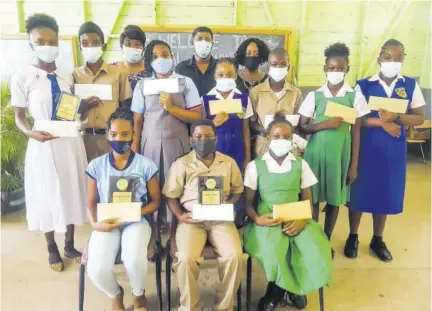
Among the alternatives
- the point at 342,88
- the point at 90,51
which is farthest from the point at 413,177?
the point at 90,51

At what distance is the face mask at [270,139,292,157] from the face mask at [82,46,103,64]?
1.37 metres

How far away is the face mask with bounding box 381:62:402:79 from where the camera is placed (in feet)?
8.70

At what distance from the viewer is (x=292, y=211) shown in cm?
219

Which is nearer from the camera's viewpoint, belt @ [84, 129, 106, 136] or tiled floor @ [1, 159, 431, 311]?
tiled floor @ [1, 159, 431, 311]

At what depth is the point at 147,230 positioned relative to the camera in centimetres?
224

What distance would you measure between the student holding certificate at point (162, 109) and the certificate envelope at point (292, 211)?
84 cm

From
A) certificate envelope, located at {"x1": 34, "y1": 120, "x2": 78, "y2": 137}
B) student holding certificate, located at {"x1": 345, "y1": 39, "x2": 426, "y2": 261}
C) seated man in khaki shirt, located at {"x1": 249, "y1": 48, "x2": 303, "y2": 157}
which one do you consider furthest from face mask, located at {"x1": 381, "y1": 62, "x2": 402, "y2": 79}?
certificate envelope, located at {"x1": 34, "y1": 120, "x2": 78, "y2": 137}

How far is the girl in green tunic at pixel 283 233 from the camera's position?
82.5 inches

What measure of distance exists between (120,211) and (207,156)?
1.98 feet

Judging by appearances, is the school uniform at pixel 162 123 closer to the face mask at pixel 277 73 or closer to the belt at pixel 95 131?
the belt at pixel 95 131

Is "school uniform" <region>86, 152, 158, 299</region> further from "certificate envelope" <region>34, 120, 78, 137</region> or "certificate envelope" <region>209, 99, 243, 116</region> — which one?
"certificate envelope" <region>209, 99, 243, 116</region>

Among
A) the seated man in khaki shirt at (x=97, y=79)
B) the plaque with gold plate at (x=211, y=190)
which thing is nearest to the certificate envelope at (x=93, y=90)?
the seated man in khaki shirt at (x=97, y=79)

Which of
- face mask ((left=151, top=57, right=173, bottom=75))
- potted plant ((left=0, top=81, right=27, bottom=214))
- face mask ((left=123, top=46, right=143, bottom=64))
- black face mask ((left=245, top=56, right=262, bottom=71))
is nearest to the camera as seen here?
face mask ((left=151, top=57, right=173, bottom=75))

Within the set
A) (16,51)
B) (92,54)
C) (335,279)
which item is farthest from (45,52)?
(16,51)
